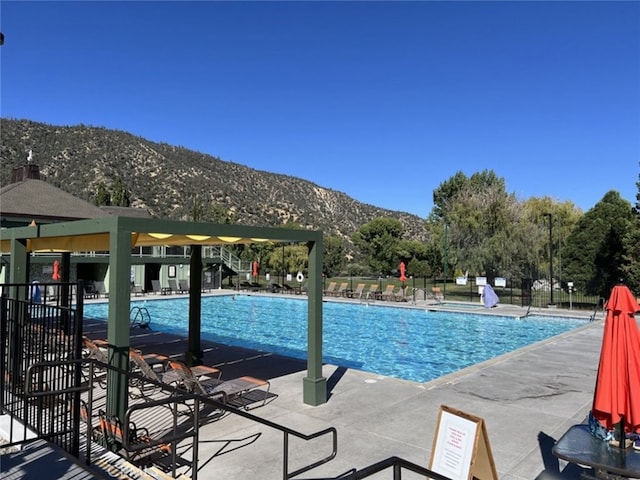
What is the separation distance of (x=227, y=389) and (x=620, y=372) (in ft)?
16.1

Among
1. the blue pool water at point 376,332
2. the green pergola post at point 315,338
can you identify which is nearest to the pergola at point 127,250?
the green pergola post at point 315,338

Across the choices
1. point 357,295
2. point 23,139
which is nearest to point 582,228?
point 357,295

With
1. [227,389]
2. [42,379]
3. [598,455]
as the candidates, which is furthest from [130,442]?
[598,455]

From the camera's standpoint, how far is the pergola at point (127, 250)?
5.20 m

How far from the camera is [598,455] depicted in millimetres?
4012

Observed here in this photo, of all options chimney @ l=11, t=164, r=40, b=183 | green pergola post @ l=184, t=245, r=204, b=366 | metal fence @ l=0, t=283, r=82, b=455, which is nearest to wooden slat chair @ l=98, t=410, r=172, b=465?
metal fence @ l=0, t=283, r=82, b=455

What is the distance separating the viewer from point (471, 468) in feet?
12.4

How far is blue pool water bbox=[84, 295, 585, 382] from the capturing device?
44.2 feet

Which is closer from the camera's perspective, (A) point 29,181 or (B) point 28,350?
(B) point 28,350

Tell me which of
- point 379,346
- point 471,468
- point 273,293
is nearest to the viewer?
point 471,468

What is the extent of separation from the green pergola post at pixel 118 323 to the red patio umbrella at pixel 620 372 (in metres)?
4.84

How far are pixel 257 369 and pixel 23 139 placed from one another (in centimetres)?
6543

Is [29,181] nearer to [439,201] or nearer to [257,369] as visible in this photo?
[257,369]

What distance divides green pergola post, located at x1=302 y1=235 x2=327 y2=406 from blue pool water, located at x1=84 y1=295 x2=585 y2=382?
477 centimetres
